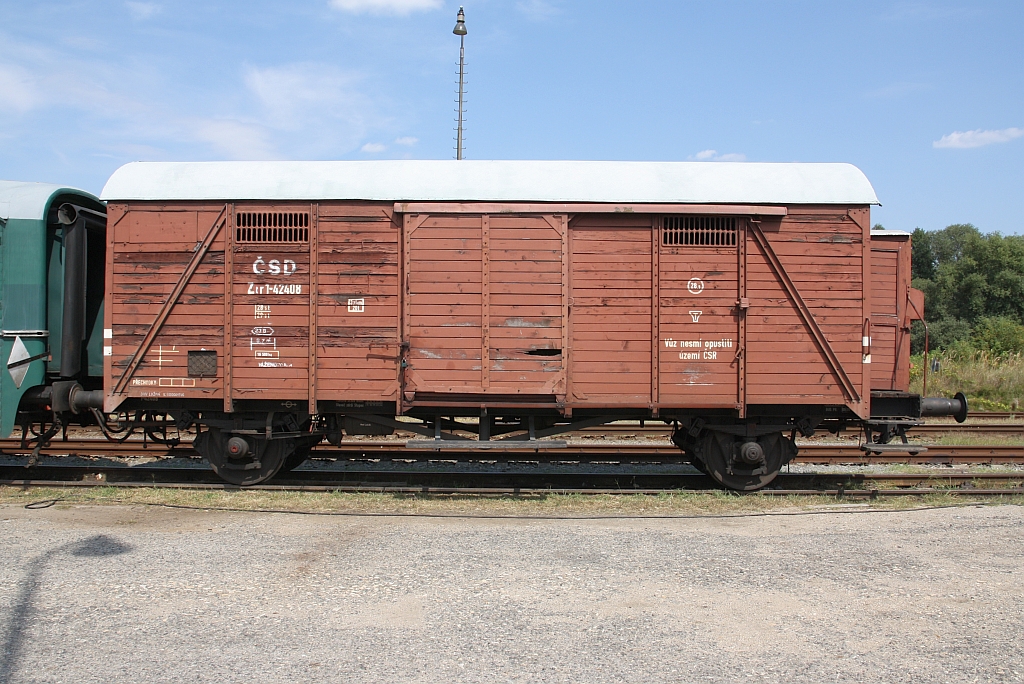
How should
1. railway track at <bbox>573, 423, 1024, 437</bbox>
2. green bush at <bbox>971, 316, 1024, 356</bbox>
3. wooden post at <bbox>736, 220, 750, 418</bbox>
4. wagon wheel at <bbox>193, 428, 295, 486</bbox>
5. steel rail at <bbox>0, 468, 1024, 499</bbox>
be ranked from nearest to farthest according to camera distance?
1. wooden post at <bbox>736, 220, 750, 418</bbox>
2. steel rail at <bbox>0, 468, 1024, 499</bbox>
3. wagon wheel at <bbox>193, 428, 295, 486</bbox>
4. railway track at <bbox>573, 423, 1024, 437</bbox>
5. green bush at <bbox>971, 316, 1024, 356</bbox>

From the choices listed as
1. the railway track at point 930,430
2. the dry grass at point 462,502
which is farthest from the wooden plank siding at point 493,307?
the railway track at point 930,430

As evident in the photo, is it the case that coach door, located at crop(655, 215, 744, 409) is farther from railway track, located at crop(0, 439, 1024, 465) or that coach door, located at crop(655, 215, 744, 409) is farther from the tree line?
the tree line

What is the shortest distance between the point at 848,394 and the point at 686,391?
195 centimetres

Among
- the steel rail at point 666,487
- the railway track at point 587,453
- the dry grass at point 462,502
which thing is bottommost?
the dry grass at point 462,502

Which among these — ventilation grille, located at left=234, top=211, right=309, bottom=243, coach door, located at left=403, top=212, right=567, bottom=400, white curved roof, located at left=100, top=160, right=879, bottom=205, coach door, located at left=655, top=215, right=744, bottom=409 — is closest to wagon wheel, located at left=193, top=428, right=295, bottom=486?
coach door, located at left=403, top=212, right=567, bottom=400

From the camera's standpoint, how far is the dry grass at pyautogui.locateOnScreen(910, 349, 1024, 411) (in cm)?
1875

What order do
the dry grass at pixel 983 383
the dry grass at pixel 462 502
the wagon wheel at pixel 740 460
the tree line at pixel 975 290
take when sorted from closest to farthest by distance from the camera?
the dry grass at pixel 462 502 < the wagon wheel at pixel 740 460 < the dry grass at pixel 983 383 < the tree line at pixel 975 290

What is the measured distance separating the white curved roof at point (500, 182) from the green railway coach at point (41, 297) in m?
0.89

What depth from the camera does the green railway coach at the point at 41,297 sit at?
348 inches

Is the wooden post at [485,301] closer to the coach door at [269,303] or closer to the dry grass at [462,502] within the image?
the dry grass at [462,502]

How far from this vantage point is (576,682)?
4004mm

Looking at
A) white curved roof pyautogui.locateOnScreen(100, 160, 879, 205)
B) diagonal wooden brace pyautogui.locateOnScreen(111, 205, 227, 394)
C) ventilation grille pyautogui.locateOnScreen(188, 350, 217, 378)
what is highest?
white curved roof pyautogui.locateOnScreen(100, 160, 879, 205)

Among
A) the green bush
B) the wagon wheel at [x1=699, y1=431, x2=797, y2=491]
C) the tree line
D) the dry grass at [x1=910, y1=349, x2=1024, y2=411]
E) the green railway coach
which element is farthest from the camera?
the tree line

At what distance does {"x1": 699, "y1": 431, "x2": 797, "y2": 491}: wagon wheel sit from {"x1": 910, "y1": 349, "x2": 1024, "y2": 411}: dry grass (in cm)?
1181
